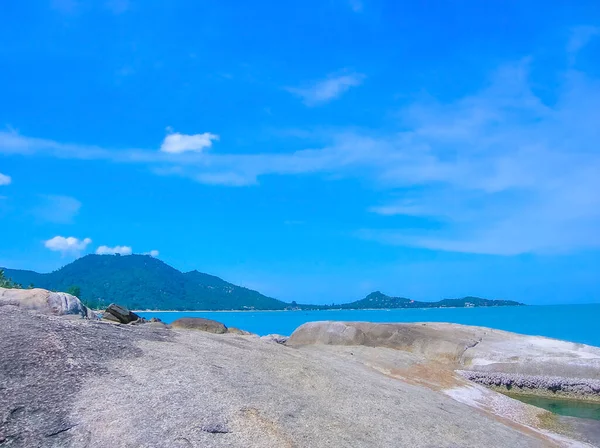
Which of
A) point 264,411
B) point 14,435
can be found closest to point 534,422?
point 264,411

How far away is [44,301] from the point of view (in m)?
26.8

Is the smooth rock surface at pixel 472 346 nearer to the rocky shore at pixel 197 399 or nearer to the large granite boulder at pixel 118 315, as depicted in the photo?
the rocky shore at pixel 197 399

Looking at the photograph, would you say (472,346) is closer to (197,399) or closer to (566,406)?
(566,406)

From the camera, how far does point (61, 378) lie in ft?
41.2

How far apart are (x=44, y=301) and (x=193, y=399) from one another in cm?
1722

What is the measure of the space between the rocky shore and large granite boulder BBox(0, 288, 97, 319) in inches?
398

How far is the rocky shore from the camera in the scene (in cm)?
1133

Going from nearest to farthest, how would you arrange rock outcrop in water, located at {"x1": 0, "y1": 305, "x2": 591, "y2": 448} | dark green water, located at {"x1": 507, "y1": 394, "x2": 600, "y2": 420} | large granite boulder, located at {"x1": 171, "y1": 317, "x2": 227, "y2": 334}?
rock outcrop in water, located at {"x1": 0, "y1": 305, "x2": 591, "y2": 448} → dark green water, located at {"x1": 507, "y1": 394, "x2": 600, "y2": 420} → large granite boulder, located at {"x1": 171, "y1": 317, "x2": 227, "y2": 334}

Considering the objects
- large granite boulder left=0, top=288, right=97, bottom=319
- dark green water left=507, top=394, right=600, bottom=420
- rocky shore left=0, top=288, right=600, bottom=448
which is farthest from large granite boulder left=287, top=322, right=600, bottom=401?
large granite boulder left=0, top=288, right=97, bottom=319

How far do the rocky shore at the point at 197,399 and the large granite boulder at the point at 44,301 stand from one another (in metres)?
10.1

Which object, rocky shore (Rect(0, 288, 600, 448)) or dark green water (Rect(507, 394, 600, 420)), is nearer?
rocky shore (Rect(0, 288, 600, 448))

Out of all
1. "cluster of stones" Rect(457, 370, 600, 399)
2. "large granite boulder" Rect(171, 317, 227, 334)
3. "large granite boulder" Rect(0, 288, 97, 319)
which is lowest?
"cluster of stones" Rect(457, 370, 600, 399)

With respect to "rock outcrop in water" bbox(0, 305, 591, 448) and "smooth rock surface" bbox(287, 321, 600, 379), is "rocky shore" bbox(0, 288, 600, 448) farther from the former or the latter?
"smooth rock surface" bbox(287, 321, 600, 379)

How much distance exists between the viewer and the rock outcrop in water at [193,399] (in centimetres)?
1131
